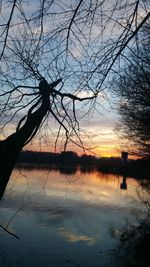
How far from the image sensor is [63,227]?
17.2m

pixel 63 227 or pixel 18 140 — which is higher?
pixel 18 140

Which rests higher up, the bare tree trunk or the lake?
the bare tree trunk

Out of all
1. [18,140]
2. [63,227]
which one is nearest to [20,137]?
[18,140]

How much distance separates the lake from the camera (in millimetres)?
12352

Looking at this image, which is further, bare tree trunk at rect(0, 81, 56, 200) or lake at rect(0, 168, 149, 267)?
lake at rect(0, 168, 149, 267)

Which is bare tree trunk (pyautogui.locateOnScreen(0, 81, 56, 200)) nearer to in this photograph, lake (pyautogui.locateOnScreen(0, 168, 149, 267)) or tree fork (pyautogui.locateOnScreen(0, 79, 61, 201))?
tree fork (pyautogui.locateOnScreen(0, 79, 61, 201))

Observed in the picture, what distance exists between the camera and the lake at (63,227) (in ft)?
40.5

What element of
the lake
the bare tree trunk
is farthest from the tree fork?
the lake

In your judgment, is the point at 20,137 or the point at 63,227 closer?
the point at 20,137

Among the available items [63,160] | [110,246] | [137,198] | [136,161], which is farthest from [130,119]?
[63,160]

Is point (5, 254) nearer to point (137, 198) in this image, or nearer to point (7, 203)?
point (7, 203)

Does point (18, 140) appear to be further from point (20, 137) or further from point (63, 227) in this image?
point (63, 227)

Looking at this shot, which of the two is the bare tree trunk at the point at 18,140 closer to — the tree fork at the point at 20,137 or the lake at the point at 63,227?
the tree fork at the point at 20,137

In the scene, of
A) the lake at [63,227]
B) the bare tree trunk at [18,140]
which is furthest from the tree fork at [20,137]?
the lake at [63,227]
